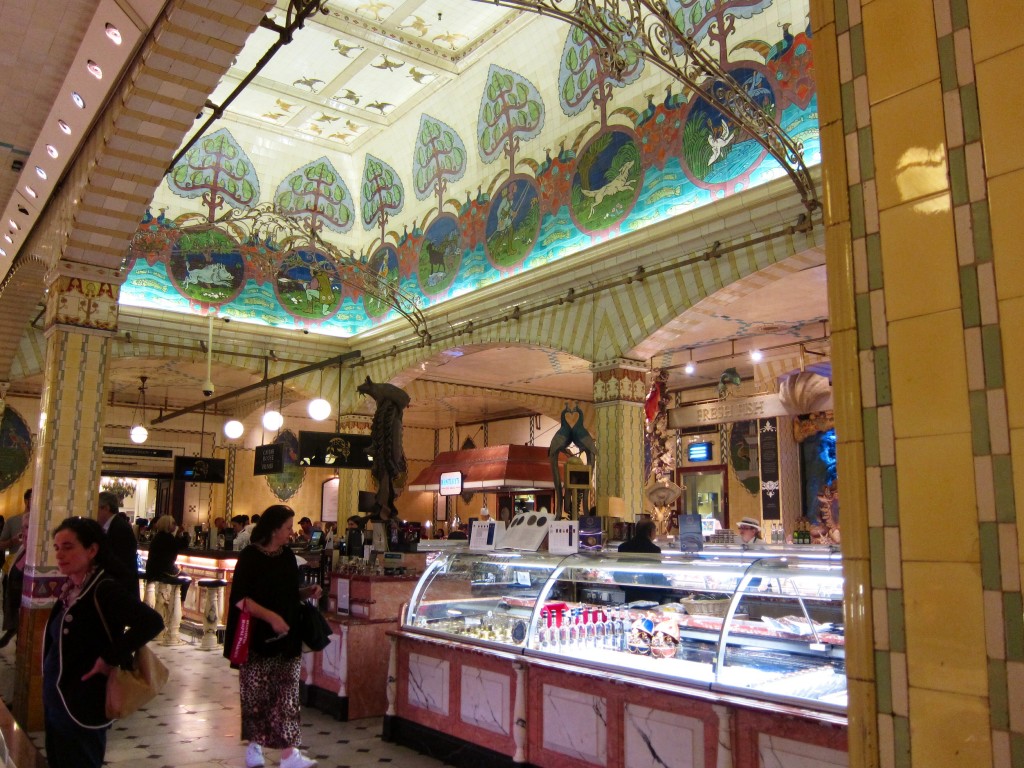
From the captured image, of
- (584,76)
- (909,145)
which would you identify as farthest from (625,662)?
(584,76)

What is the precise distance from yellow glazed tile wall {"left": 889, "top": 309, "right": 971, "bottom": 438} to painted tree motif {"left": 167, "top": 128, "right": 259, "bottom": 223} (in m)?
12.6

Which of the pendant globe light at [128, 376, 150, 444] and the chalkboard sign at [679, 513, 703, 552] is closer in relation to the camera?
the chalkboard sign at [679, 513, 703, 552]

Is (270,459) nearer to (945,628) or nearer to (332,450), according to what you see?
(332,450)

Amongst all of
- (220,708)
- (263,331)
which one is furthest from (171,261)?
(220,708)

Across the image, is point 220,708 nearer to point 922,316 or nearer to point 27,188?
point 27,188

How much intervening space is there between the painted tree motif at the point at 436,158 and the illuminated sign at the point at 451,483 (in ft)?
24.7

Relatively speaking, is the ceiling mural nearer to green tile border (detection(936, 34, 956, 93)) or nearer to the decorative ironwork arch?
the decorative ironwork arch

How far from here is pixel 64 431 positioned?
6.67m

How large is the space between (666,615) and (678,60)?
6.26 metres

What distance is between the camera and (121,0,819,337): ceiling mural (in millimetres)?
8680

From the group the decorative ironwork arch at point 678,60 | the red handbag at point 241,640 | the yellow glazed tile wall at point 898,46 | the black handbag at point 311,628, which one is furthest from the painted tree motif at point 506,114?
the yellow glazed tile wall at point 898,46

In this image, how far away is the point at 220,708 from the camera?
6633mm

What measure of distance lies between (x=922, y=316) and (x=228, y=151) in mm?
12891

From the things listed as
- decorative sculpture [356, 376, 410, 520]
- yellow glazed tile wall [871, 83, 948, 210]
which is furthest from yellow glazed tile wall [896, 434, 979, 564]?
decorative sculpture [356, 376, 410, 520]
